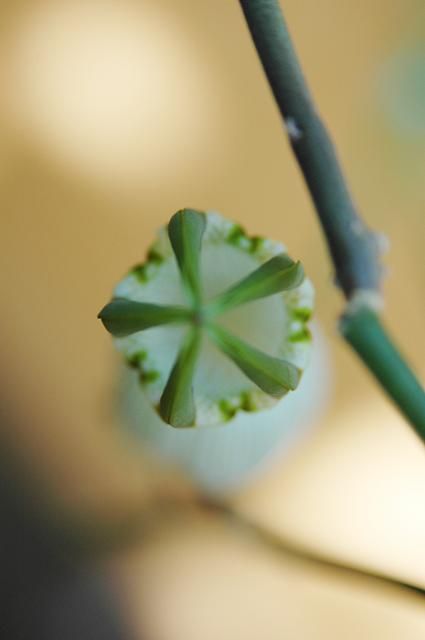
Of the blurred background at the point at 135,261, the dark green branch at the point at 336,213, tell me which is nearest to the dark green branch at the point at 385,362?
the dark green branch at the point at 336,213

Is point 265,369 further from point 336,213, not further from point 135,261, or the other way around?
point 135,261

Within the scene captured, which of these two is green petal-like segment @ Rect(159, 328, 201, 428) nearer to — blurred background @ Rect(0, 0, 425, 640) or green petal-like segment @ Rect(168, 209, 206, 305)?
green petal-like segment @ Rect(168, 209, 206, 305)

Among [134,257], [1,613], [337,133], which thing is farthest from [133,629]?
[337,133]

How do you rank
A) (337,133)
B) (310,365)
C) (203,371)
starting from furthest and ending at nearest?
(337,133), (310,365), (203,371)

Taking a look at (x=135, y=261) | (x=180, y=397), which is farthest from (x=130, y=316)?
(x=135, y=261)

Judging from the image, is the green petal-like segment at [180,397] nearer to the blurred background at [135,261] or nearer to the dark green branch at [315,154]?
the dark green branch at [315,154]

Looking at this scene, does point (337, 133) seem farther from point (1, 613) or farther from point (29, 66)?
point (1, 613)
